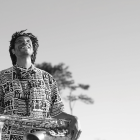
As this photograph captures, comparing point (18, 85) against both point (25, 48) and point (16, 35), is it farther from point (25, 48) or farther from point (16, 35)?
point (16, 35)

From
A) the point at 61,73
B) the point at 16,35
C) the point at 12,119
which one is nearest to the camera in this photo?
the point at 12,119

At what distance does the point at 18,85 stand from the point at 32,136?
0.79m

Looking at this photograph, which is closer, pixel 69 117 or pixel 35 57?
pixel 69 117

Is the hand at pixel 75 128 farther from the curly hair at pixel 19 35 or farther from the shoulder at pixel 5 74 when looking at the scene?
the curly hair at pixel 19 35

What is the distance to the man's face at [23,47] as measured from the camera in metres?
4.29

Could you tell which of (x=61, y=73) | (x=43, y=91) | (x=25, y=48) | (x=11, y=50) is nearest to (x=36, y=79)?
(x=43, y=91)

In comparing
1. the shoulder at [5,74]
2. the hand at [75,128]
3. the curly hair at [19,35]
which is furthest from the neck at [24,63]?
the hand at [75,128]

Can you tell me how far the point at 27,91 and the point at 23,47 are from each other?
0.66 meters

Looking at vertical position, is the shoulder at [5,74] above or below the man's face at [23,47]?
below

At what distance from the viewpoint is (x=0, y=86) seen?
4.12m

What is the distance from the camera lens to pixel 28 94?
13.3ft

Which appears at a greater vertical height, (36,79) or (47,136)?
(36,79)

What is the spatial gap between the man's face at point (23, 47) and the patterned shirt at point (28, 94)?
20 centimetres

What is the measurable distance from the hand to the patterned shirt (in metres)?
0.33
